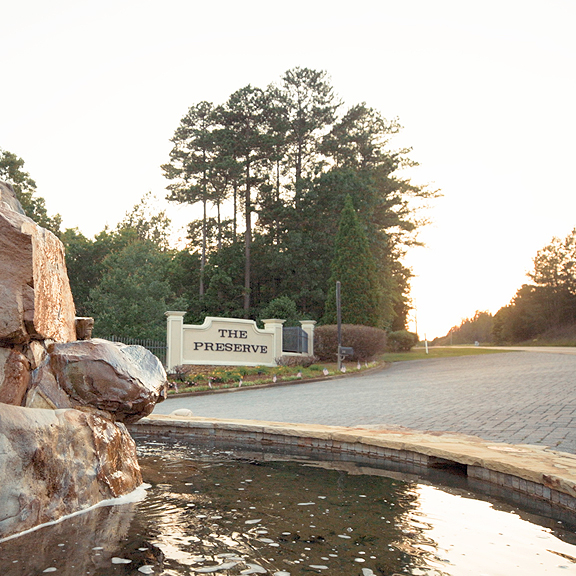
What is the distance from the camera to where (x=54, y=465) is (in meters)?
4.02

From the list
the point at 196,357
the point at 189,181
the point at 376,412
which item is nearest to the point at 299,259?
the point at 189,181

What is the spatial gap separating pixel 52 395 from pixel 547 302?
6110 cm

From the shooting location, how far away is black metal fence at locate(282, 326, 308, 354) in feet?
81.1

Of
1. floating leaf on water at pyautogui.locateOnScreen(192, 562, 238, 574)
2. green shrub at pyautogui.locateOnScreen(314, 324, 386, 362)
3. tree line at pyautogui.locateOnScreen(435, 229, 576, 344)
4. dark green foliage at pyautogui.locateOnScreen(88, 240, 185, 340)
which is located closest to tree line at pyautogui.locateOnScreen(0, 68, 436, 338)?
dark green foliage at pyautogui.locateOnScreen(88, 240, 185, 340)

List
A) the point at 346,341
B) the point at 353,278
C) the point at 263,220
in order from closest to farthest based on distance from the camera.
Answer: the point at 346,341, the point at 353,278, the point at 263,220

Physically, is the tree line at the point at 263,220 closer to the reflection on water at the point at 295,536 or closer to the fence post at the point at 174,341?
the fence post at the point at 174,341

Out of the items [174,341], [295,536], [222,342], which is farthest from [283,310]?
[295,536]

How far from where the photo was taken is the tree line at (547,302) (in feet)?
185

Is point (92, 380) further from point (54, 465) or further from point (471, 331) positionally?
point (471, 331)

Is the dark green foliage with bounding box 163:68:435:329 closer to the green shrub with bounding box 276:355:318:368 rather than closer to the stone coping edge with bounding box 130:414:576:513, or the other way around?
the green shrub with bounding box 276:355:318:368

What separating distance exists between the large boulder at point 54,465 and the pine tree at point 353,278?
82.6 ft

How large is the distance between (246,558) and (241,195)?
3624cm

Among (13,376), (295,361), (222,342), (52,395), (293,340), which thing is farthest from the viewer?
(293,340)

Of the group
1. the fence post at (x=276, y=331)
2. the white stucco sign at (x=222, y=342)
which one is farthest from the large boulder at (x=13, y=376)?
the fence post at (x=276, y=331)
